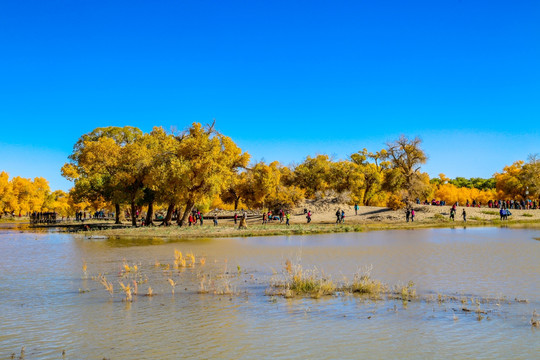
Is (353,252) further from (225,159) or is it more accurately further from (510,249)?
(225,159)

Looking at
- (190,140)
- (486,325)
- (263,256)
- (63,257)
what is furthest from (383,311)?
(190,140)

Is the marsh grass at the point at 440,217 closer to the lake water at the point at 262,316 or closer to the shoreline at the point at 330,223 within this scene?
the shoreline at the point at 330,223

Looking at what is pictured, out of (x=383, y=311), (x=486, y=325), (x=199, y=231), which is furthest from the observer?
(x=199, y=231)

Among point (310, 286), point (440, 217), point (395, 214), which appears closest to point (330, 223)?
point (395, 214)

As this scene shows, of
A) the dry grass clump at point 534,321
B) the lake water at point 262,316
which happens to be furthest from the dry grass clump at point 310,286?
the dry grass clump at point 534,321

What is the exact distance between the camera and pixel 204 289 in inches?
575

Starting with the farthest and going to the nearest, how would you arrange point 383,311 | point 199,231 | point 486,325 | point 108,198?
point 108,198, point 199,231, point 383,311, point 486,325

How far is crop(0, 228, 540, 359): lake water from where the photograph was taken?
8.84 meters

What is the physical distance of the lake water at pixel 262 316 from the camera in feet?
29.0

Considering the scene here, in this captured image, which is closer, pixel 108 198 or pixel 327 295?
pixel 327 295

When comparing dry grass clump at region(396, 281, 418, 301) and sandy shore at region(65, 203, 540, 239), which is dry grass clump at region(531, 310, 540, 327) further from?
sandy shore at region(65, 203, 540, 239)

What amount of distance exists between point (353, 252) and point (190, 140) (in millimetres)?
26642

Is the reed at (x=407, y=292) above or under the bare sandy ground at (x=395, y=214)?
under

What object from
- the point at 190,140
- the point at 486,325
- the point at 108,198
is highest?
the point at 190,140
